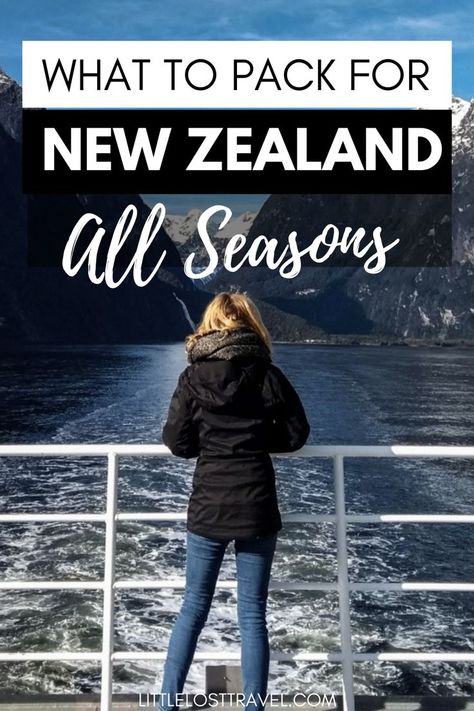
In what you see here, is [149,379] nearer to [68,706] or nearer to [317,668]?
[317,668]

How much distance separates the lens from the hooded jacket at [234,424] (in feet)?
9.22

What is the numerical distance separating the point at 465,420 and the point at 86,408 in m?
21.8

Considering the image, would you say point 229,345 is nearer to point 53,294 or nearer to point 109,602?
point 109,602

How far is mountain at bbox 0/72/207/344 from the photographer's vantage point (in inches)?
5979

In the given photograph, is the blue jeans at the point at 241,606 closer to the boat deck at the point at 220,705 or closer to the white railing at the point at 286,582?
the white railing at the point at 286,582

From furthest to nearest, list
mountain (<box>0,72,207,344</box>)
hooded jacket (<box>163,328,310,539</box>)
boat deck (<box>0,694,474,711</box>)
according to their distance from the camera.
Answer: mountain (<box>0,72,207,344</box>)
boat deck (<box>0,694,474,711</box>)
hooded jacket (<box>163,328,310,539</box>)

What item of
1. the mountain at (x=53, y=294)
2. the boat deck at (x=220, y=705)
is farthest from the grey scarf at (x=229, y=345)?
the mountain at (x=53, y=294)

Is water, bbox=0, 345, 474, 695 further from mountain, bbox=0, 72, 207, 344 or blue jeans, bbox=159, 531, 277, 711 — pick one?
mountain, bbox=0, 72, 207, 344

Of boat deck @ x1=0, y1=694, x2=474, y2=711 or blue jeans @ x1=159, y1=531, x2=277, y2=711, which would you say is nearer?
blue jeans @ x1=159, y1=531, x2=277, y2=711

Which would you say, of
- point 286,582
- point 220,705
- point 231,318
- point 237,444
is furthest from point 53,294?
point 237,444

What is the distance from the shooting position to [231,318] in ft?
9.48

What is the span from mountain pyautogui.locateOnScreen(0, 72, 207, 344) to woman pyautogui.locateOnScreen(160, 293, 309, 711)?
145m

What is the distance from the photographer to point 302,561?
13.5 meters

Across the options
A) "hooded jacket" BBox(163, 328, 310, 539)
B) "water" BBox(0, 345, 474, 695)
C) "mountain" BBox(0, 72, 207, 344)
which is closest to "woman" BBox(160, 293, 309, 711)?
"hooded jacket" BBox(163, 328, 310, 539)
